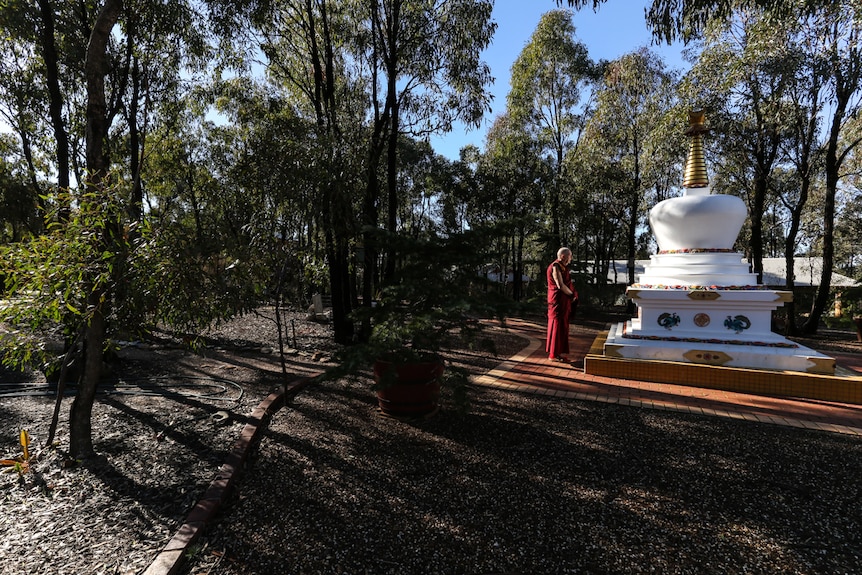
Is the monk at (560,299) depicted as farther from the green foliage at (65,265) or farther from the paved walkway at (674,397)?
the green foliage at (65,265)

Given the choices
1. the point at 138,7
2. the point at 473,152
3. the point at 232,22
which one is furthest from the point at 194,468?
the point at 473,152

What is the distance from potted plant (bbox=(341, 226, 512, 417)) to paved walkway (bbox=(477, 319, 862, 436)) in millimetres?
1960

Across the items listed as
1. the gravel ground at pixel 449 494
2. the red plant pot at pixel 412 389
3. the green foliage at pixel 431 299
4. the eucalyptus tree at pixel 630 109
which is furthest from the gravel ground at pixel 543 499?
the eucalyptus tree at pixel 630 109

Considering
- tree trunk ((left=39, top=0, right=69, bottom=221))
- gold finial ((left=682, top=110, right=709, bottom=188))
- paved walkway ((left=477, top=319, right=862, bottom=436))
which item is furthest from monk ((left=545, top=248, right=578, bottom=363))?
tree trunk ((left=39, top=0, right=69, bottom=221))

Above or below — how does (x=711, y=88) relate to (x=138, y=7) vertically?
above

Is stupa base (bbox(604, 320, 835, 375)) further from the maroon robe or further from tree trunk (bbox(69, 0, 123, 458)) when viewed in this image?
tree trunk (bbox(69, 0, 123, 458))

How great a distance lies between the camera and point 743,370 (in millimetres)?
5031

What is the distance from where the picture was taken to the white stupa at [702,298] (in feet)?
17.6

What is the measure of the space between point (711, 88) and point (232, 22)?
32.8 feet

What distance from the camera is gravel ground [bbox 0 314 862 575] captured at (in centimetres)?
215

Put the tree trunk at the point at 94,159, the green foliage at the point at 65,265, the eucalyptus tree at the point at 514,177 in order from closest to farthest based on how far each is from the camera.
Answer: the green foliage at the point at 65,265 → the tree trunk at the point at 94,159 → the eucalyptus tree at the point at 514,177

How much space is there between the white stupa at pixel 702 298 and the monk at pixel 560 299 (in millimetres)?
695

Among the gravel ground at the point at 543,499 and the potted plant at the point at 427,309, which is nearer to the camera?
the gravel ground at the point at 543,499

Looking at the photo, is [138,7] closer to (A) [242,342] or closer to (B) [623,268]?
(A) [242,342]
